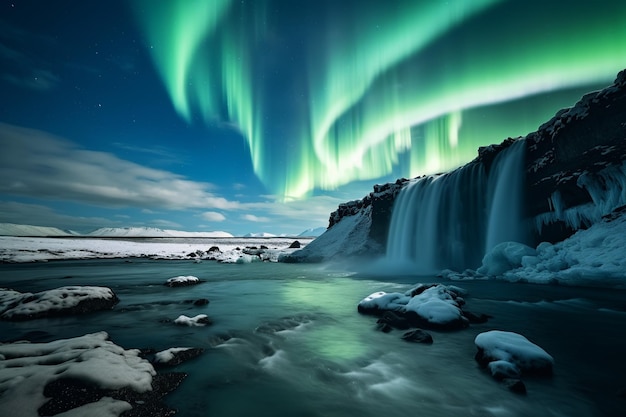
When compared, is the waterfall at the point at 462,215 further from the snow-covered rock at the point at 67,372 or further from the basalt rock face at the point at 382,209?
the snow-covered rock at the point at 67,372

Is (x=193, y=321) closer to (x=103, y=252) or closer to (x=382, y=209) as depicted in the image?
(x=382, y=209)

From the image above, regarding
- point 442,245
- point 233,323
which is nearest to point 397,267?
point 442,245

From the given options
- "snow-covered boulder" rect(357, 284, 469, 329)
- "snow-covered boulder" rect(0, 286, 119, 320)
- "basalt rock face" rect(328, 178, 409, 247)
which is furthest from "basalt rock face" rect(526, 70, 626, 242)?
"snow-covered boulder" rect(0, 286, 119, 320)

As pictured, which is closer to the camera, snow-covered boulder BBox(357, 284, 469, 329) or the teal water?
the teal water

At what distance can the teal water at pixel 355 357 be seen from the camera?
4.68m

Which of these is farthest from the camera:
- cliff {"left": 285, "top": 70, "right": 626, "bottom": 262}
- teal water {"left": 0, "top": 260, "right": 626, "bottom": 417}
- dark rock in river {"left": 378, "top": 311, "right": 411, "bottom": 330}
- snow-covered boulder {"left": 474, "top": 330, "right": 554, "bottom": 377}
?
cliff {"left": 285, "top": 70, "right": 626, "bottom": 262}

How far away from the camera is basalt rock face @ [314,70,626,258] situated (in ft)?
57.9

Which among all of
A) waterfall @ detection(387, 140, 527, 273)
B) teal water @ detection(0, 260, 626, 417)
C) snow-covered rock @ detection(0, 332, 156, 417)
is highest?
waterfall @ detection(387, 140, 527, 273)

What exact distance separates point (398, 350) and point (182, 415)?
5299mm

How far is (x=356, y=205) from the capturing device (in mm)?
56219

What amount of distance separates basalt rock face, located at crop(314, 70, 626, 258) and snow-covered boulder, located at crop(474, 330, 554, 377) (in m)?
18.3

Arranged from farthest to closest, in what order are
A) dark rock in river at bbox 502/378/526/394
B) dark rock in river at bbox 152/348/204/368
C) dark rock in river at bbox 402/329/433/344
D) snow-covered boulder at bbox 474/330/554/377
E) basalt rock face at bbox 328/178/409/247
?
1. basalt rock face at bbox 328/178/409/247
2. dark rock in river at bbox 402/329/433/344
3. dark rock in river at bbox 152/348/204/368
4. snow-covered boulder at bbox 474/330/554/377
5. dark rock in river at bbox 502/378/526/394

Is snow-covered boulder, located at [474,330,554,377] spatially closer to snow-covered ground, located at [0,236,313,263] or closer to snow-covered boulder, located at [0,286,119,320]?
snow-covered boulder, located at [0,286,119,320]

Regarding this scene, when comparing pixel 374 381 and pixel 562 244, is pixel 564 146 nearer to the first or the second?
pixel 562 244
